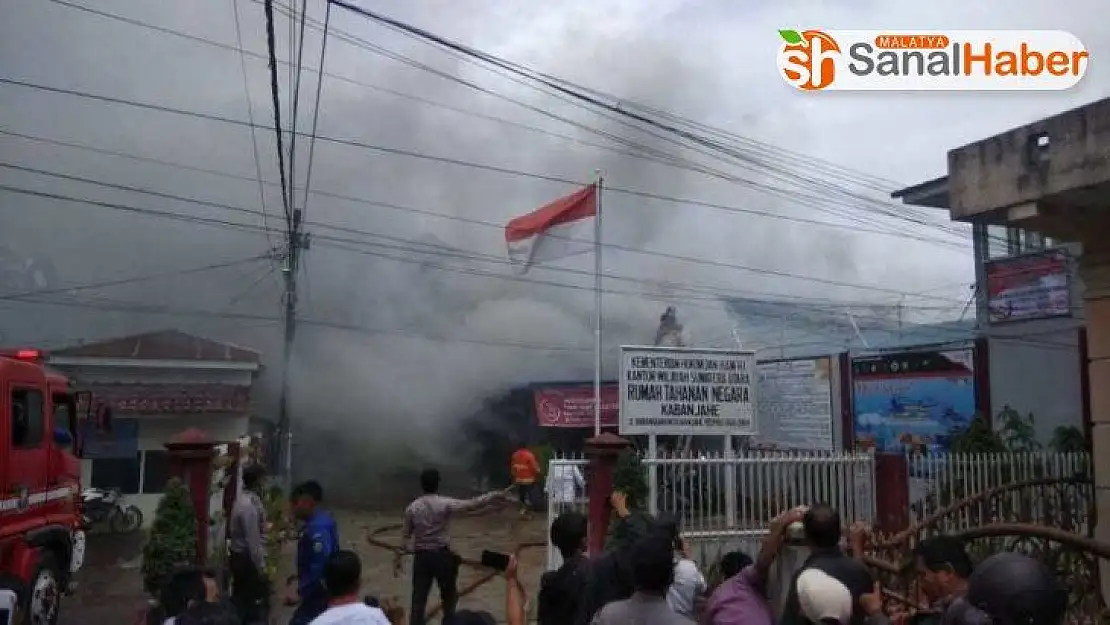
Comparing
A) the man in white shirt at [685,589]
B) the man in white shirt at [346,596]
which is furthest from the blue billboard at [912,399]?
the man in white shirt at [346,596]

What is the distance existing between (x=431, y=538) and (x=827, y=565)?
384cm

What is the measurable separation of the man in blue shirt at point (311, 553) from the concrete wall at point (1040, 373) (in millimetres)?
12183

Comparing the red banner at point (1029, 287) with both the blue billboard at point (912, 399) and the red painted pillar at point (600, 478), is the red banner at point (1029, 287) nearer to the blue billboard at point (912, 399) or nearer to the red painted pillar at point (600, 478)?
the blue billboard at point (912, 399)

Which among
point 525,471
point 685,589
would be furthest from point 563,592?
point 525,471

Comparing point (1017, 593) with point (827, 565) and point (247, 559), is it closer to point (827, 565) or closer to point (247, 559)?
point (827, 565)

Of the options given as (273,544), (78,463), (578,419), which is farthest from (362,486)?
(78,463)

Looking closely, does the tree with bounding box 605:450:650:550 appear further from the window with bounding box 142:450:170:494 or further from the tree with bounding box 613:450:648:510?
the window with bounding box 142:450:170:494

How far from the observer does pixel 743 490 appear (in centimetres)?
916

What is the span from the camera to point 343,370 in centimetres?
2433

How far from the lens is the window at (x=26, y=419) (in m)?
7.50

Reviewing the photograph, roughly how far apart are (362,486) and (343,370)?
3309mm

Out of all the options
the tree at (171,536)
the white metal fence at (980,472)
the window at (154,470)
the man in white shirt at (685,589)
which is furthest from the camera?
the window at (154,470)

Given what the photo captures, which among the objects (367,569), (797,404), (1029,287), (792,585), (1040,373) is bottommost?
(367,569)

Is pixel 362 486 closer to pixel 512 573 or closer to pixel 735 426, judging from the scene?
pixel 735 426
